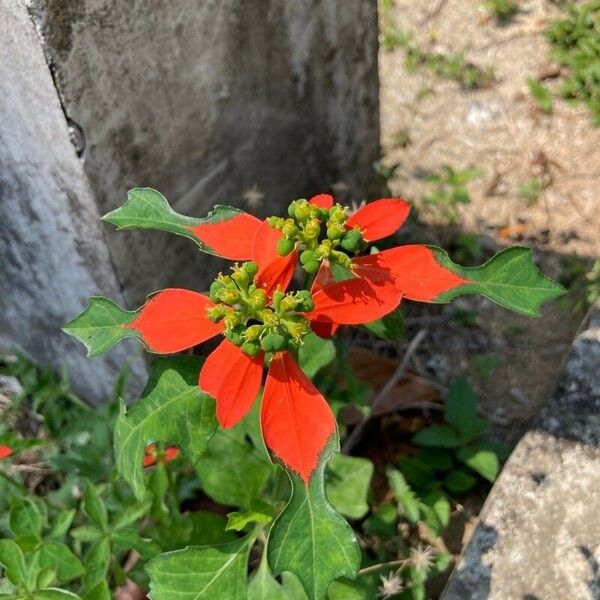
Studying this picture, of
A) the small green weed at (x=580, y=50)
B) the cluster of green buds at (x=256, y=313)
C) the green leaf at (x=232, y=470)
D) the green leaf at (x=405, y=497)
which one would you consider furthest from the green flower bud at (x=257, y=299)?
the small green weed at (x=580, y=50)

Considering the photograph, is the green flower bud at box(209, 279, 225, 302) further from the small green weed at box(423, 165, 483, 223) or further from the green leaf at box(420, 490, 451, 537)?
the small green weed at box(423, 165, 483, 223)

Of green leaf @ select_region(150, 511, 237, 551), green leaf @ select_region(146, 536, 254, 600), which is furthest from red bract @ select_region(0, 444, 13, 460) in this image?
green leaf @ select_region(146, 536, 254, 600)

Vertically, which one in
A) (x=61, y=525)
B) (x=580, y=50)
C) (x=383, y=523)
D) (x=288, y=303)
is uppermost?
(x=288, y=303)

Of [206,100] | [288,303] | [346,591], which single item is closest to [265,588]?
[346,591]

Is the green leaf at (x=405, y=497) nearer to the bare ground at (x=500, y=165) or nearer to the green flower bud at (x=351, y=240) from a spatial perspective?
the bare ground at (x=500, y=165)

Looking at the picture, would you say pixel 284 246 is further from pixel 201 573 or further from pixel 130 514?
pixel 130 514
